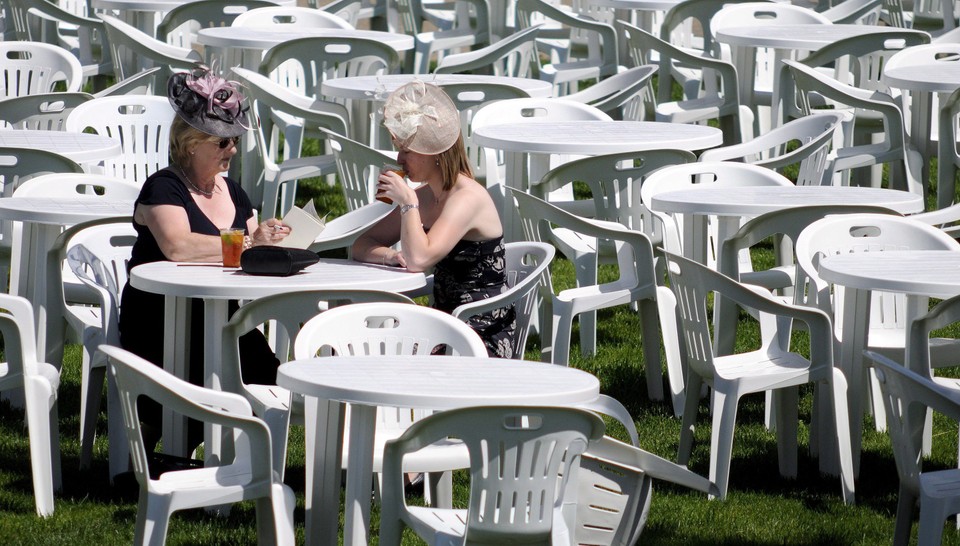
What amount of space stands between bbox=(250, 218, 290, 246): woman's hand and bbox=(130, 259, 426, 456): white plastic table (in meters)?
0.17

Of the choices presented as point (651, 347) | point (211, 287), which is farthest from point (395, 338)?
point (651, 347)

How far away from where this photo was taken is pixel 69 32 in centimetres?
1309

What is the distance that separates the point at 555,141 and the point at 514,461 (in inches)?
155

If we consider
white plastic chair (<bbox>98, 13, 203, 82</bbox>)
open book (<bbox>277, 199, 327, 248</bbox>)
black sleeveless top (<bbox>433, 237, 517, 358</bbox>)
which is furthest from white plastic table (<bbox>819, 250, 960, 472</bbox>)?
white plastic chair (<bbox>98, 13, 203, 82</bbox>)

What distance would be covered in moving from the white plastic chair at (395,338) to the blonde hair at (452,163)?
3.40 feet

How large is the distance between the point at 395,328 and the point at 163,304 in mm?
1106

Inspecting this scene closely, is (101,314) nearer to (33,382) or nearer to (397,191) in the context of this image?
(33,382)

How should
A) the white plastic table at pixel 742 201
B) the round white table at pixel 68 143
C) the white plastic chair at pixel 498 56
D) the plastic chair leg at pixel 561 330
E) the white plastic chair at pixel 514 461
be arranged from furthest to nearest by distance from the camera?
the white plastic chair at pixel 498 56, the round white table at pixel 68 143, the plastic chair leg at pixel 561 330, the white plastic table at pixel 742 201, the white plastic chair at pixel 514 461

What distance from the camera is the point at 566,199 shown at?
8.38 metres

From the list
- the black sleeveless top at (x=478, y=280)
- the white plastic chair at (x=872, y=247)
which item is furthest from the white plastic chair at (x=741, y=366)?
the black sleeveless top at (x=478, y=280)

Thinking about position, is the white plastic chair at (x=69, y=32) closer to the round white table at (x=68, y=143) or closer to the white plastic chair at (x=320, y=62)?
the white plastic chair at (x=320, y=62)

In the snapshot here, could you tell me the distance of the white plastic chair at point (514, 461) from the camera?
366 centimetres

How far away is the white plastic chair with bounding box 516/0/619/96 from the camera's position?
11352 millimetres

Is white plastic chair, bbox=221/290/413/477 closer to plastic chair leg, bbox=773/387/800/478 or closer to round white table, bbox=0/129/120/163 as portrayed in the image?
plastic chair leg, bbox=773/387/800/478
